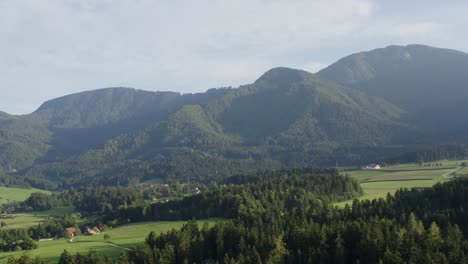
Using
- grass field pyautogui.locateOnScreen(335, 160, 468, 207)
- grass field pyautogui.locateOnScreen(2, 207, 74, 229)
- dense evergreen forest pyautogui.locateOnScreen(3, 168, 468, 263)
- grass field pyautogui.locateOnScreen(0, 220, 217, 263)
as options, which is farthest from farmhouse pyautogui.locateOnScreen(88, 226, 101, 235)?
grass field pyautogui.locateOnScreen(335, 160, 468, 207)

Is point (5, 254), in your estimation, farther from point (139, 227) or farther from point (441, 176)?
point (441, 176)

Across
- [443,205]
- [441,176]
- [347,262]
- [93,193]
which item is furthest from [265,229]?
[93,193]

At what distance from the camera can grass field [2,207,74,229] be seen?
145875 millimetres

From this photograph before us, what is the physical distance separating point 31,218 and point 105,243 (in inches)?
2947

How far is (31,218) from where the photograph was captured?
16238 cm

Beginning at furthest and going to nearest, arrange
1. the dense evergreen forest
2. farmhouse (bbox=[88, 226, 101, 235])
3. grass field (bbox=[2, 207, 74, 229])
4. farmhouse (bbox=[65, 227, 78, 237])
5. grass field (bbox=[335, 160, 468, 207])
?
grass field (bbox=[2, 207, 74, 229]) < grass field (bbox=[335, 160, 468, 207]) < farmhouse (bbox=[65, 227, 78, 237]) < farmhouse (bbox=[88, 226, 101, 235]) < the dense evergreen forest

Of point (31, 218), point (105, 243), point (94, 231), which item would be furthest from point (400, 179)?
point (31, 218)

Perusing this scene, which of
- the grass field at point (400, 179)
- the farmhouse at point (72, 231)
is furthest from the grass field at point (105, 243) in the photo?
the grass field at point (400, 179)

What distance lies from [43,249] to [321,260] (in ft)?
210

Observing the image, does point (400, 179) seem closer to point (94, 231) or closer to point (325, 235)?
point (325, 235)

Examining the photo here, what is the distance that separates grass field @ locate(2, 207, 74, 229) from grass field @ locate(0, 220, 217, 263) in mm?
37990

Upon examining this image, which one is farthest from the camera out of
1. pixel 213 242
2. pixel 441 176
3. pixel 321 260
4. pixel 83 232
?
pixel 441 176

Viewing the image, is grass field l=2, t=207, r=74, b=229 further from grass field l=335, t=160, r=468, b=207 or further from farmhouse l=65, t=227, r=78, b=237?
grass field l=335, t=160, r=468, b=207

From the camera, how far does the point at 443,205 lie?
82188mm
